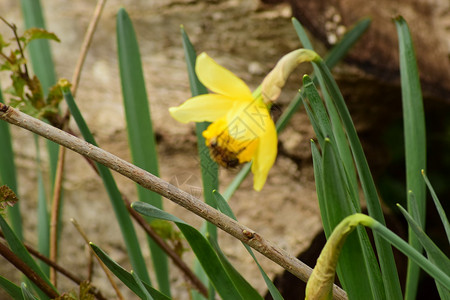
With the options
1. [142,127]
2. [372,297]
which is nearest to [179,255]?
[142,127]

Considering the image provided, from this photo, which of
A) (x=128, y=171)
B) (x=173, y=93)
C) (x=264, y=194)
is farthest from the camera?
(x=173, y=93)

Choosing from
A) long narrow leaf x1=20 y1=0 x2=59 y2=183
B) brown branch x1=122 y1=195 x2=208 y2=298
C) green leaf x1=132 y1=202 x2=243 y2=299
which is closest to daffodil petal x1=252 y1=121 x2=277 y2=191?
green leaf x1=132 y1=202 x2=243 y2=299

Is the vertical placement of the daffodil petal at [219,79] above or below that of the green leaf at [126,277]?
above

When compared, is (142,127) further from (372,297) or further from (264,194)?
(372,297)

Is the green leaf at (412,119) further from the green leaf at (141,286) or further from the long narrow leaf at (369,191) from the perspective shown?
the green leaf at (141,286)

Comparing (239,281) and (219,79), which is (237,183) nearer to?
(239,281)

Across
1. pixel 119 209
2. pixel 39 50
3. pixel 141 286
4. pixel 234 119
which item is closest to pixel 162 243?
pixel 119 209

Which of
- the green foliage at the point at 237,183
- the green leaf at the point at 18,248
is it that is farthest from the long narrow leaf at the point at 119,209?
the green leaf at the point at 18,248
